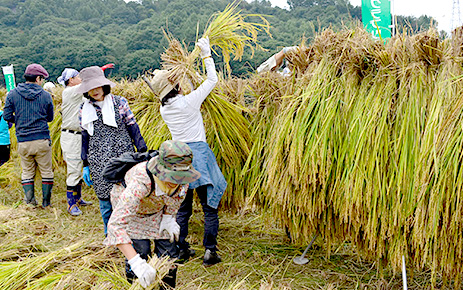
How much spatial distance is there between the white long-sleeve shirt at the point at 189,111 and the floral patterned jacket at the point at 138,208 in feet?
2.71

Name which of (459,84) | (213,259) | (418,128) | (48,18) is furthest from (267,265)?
(48,18)

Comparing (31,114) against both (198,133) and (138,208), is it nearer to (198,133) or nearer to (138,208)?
(198,133)

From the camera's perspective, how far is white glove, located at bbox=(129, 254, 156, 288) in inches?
74.5

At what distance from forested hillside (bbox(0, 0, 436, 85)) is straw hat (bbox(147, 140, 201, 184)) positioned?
11858 millimetres

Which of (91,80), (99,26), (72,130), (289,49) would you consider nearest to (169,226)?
(91,80)

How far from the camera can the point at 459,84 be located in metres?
2.10

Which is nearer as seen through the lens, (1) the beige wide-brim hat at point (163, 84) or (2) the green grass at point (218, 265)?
(2) the green grass at point (218, 265)

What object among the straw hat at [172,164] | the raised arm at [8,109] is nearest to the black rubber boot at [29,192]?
the raised arm at [8,109]

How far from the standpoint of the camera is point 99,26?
1499 inches

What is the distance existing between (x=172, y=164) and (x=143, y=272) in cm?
52

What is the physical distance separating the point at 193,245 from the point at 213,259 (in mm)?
512

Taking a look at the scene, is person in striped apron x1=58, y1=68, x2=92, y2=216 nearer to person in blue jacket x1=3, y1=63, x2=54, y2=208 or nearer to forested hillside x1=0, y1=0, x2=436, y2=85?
person in blue jacket x1=3, y1=63, x2=54, y2=208

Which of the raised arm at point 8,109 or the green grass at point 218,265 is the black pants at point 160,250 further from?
the raised arm at point 8,109

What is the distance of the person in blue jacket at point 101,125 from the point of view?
10.1ft
